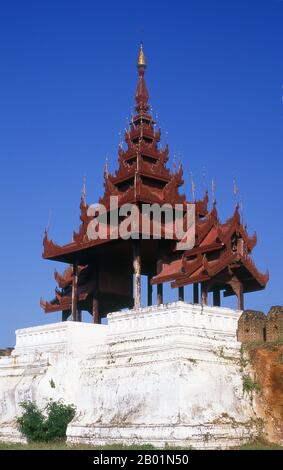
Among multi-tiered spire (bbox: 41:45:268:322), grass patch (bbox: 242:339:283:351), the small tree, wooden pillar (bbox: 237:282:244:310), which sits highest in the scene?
multi-tiered spire (bbox: 41:45:268:322)

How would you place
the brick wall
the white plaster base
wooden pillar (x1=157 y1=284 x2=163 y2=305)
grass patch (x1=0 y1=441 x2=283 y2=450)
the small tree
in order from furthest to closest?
wooden pillar (x1=157 y1=284 x2=163 y2=305)
the small tree
the brick wall
the white plaster base
grass patch (x1=0 y1=441 x2=283 y2=450)

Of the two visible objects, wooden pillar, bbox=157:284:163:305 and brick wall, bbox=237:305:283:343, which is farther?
wooden pillar, bbox=157:284:163:305

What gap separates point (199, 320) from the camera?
25734mm

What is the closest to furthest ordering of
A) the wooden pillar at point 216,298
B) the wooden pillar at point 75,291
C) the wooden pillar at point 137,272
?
the wooden pillar at point 137,272, the wooden pillar at point 216,298, the wooden pillar at point 75,291

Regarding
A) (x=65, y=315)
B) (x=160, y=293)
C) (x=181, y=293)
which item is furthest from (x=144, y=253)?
(x=65, y=315)

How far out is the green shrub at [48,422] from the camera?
27.1m

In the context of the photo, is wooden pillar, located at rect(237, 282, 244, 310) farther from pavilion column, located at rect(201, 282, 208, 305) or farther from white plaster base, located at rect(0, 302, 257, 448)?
white plaster base, located at rect(0, 302, 257, 448)

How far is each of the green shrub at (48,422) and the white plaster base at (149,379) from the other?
39cm

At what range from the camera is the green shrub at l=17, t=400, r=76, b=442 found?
27141 mm

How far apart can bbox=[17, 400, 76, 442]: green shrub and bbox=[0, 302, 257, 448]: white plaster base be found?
391 mm

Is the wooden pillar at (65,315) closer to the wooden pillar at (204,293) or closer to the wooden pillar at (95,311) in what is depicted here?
the wooden pillar at (95,311)

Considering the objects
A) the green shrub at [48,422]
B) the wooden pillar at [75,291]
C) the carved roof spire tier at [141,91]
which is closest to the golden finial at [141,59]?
the carved roof spire tier at [141,91]

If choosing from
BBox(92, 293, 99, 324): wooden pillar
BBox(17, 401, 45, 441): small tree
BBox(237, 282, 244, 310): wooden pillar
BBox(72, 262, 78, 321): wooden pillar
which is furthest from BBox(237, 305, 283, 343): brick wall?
BBox(72, 262, 78, 321): wooden pillar

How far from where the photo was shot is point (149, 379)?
2486 cm
